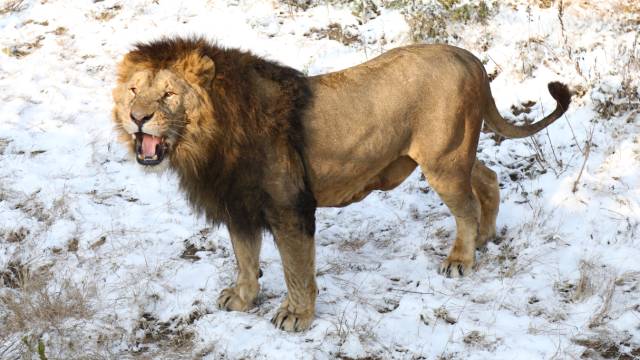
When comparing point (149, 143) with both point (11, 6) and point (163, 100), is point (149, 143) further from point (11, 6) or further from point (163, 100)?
point (11, 6)

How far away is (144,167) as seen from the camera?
367 cm

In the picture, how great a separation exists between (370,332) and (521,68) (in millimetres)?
3585

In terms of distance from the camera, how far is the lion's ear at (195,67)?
356 centimetres

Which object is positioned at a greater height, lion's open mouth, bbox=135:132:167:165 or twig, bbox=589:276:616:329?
lion's open mouth, bbox=135:132:167:165

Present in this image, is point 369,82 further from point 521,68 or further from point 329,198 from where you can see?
point 521,68

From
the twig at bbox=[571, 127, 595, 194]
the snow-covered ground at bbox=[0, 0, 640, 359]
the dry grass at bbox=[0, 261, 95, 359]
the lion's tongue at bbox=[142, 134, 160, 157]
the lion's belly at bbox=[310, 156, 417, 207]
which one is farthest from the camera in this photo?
the twig at bbox=[571, 127, 595, 194]

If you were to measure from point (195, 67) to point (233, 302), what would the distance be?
4.82 ft

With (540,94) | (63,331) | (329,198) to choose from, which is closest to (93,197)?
(63,331)

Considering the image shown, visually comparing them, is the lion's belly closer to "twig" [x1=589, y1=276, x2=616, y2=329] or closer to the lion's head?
the lion's head

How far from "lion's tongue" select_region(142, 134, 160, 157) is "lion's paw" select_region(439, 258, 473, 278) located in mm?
2091

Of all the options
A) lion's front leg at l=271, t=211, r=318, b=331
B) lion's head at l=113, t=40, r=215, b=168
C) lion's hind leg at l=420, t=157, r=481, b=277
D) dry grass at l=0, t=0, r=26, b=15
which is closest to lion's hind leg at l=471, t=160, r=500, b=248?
lion's hind leg at l=420, t=157, r=481, b=277

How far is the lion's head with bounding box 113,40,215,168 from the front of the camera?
3.50m

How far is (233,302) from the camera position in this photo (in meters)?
4.30

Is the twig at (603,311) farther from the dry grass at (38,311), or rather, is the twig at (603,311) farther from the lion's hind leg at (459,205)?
the dry grass at (38,311)
